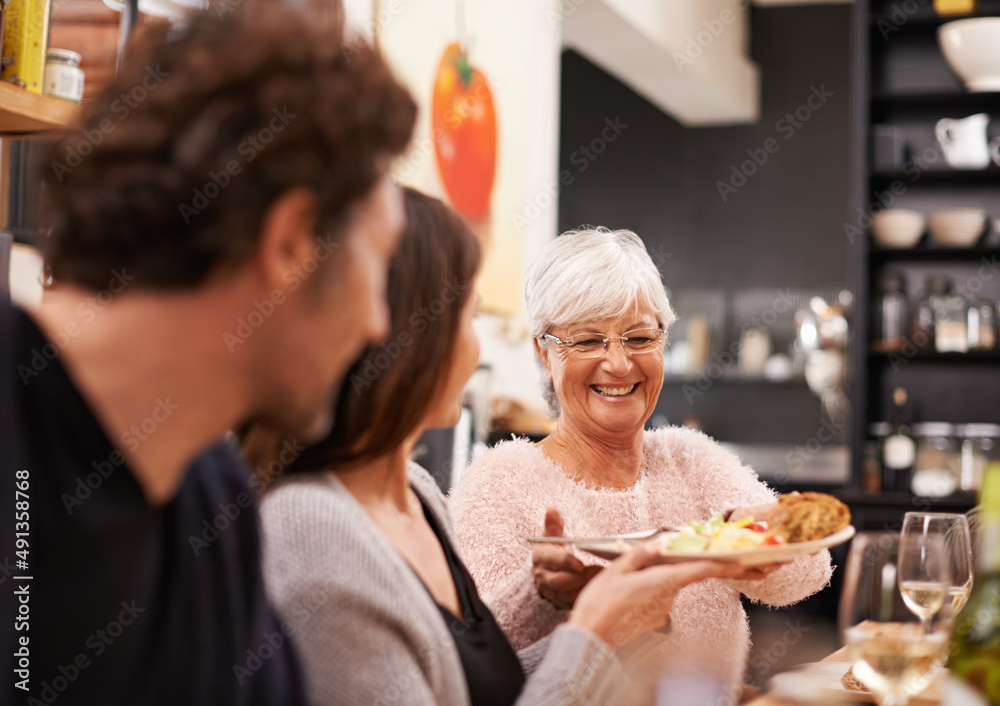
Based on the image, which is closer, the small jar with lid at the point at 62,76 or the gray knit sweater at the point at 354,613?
the gray knit sweater at the point at 354,613

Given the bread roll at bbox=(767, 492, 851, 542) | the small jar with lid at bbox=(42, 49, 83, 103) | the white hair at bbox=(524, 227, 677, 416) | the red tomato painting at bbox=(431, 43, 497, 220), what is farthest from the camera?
the red tomato painting at bbox=(431, 43, 497, 220)

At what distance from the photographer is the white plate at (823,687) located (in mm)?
897

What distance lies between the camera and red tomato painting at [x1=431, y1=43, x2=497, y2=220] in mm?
3484

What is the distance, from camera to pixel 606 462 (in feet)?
6.31

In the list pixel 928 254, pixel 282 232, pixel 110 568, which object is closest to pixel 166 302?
pixel 282 232

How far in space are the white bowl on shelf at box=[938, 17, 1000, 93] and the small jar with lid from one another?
3.96 meters

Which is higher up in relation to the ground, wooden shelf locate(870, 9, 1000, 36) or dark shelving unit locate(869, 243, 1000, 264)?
wooden shelf locate(870, 9, 1000, 36)

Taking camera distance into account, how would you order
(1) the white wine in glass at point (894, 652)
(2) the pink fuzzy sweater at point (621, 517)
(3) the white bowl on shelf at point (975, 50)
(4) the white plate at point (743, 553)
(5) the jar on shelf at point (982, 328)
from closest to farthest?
(1) the white wine in glass at point (894, 652)
(4) the white plate at point (743, 553)
(2) the pink fuzzy sweater at point (621, 517)
(3) the white bowl on shelf at point (975, 50)
(5) the jar on shelf at point (982, 328)

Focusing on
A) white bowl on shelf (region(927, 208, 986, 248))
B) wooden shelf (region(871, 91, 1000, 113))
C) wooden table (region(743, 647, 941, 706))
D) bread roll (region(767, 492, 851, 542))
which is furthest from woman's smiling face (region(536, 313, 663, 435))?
wooden shelf (region(871, 91, 1000, 113))

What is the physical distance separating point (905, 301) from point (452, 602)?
12.9 feet

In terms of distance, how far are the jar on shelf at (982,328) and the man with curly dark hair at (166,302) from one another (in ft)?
13.9

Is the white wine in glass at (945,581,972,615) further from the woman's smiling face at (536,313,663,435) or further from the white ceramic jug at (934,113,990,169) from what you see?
the white ceramic jug at (934,113,990,169)

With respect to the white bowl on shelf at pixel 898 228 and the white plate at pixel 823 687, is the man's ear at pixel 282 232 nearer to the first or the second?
the white plate at pixel 823 687

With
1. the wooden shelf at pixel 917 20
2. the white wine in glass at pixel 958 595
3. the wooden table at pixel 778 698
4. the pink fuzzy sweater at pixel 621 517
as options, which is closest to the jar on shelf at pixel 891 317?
the wooden shelf at pixel 917 20
